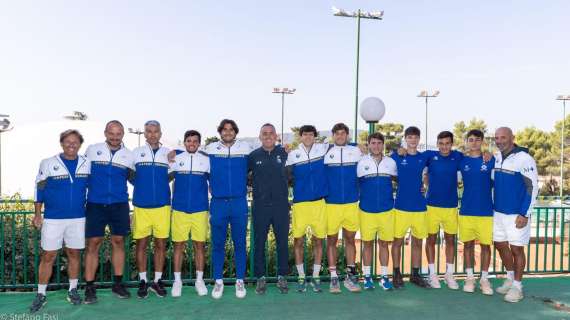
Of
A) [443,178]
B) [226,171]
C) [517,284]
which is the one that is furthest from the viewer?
[443,178]

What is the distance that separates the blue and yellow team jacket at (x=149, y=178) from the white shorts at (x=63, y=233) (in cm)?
64

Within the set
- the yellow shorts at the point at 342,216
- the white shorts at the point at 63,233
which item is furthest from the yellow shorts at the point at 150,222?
the yellow shorts at the point at 342,216

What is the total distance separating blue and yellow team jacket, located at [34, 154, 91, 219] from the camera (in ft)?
14.6

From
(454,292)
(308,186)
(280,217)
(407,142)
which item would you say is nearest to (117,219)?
(280,217)

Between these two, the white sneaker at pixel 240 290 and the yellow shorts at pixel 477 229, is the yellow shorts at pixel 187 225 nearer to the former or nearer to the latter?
the white sneaker at pixel 240 290

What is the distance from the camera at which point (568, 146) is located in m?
47.4

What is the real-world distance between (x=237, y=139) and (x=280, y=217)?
3.56 feet

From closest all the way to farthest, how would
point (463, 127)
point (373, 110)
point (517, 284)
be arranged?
1. point (517, 284)
2. point (373, 110)
3. point (463, 127)

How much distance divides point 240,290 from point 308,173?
163cm

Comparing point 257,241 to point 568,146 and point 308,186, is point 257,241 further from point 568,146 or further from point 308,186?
point 568,146

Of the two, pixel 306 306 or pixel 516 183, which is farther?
pixel 516 183

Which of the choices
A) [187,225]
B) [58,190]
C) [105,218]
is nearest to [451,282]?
[187,225]

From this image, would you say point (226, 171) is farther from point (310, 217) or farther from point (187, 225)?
point (310, 217)

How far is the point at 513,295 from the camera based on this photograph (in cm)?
490
